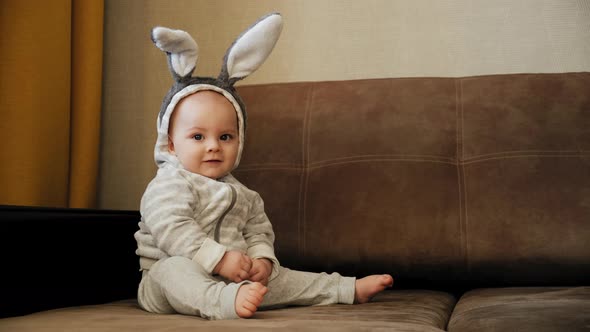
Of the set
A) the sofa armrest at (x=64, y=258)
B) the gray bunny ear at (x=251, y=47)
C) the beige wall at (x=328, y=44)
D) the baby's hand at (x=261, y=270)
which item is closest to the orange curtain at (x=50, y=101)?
the beige wall at (x=328, y=44)

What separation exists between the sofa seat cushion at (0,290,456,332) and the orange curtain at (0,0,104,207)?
727mm

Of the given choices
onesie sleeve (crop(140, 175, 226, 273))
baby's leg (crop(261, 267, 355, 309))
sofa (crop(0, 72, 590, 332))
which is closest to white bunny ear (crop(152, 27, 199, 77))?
onesie sleeve (crop(140, 175, 226, 273))

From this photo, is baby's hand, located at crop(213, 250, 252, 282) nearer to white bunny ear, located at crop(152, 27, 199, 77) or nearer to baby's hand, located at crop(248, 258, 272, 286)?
baby's hand, located at crop(248, 258, 272, 286)

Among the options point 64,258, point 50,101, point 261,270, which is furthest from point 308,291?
point 50,101

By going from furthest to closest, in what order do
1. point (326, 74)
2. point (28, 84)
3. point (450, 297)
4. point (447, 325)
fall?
1. point (326, 74)
2. point (28, 84)
3. point (450, 297)
4. point (447, 325)

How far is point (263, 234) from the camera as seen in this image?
5.22 feet

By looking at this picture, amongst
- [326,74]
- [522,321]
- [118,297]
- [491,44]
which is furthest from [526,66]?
[118,297]

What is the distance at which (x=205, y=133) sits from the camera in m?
1.53

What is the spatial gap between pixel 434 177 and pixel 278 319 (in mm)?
696

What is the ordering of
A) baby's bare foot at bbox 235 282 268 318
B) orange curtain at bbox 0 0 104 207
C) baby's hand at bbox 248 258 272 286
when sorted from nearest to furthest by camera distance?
baby's bare foot at bbox 235 282 268 318, baby's hand at bbox 248 258 272 286, orange curtain at bbox 0 0 104 207

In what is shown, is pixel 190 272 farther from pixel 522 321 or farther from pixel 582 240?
pixel 582 240

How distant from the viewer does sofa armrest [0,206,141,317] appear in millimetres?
1316

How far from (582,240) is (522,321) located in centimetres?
59

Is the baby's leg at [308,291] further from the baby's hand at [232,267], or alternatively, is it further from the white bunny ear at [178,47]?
the white bunny ear at [178,47]
